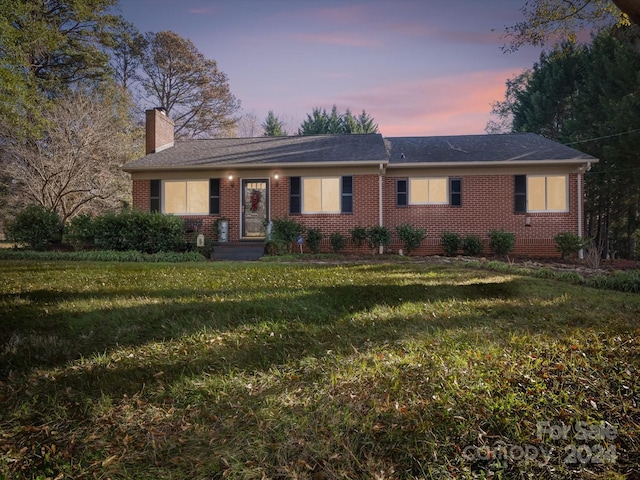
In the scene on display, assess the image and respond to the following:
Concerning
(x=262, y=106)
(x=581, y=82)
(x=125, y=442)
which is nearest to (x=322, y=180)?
(x=125, y=442)

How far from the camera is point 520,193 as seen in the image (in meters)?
13.3

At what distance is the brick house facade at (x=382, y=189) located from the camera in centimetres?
1323

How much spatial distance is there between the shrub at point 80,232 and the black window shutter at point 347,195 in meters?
8.15

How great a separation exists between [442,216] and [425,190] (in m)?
1.09

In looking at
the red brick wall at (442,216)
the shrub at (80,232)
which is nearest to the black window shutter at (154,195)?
the red brick wall at (442,216)

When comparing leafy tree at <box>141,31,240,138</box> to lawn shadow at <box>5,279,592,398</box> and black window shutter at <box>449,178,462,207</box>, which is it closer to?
black window shutter at <box>449,178,462,207</box>

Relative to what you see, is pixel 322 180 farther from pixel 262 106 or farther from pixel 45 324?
pixel 262 106

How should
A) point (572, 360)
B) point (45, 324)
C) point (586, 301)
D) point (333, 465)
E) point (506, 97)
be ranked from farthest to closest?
point (506, 97) → point (586, 301) → point (45, 324) → point (572, 360) → point (333, 465)

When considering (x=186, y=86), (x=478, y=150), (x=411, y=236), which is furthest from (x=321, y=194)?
(x=186, y=86)

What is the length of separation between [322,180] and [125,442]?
12.3 metres

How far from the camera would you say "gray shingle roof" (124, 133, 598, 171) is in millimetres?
13344

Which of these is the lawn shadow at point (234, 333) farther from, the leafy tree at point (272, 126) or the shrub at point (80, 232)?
the leafy tree at point (272, 126)

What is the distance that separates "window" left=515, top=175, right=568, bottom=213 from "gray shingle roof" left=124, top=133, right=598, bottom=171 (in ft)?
2.48

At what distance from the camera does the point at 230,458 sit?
1734 mm
